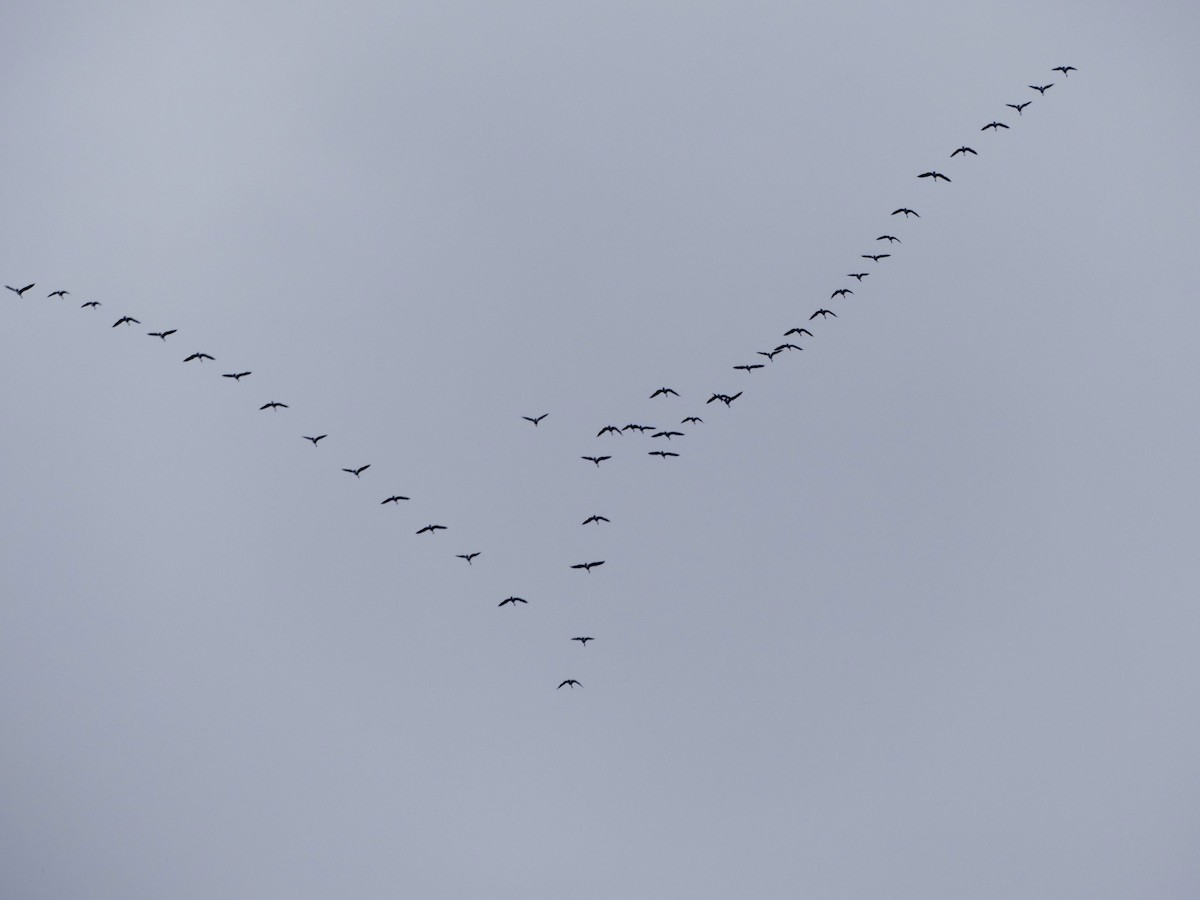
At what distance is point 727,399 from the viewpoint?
104062 millimetres

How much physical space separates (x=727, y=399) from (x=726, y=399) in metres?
0.32

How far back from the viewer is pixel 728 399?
105562 mm

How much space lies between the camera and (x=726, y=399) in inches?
4109

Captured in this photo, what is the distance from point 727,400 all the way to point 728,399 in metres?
0.90

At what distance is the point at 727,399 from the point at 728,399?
4.99 feet

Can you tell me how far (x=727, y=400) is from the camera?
10469cm

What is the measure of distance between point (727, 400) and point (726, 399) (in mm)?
341

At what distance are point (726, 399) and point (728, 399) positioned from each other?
1.22 meters
